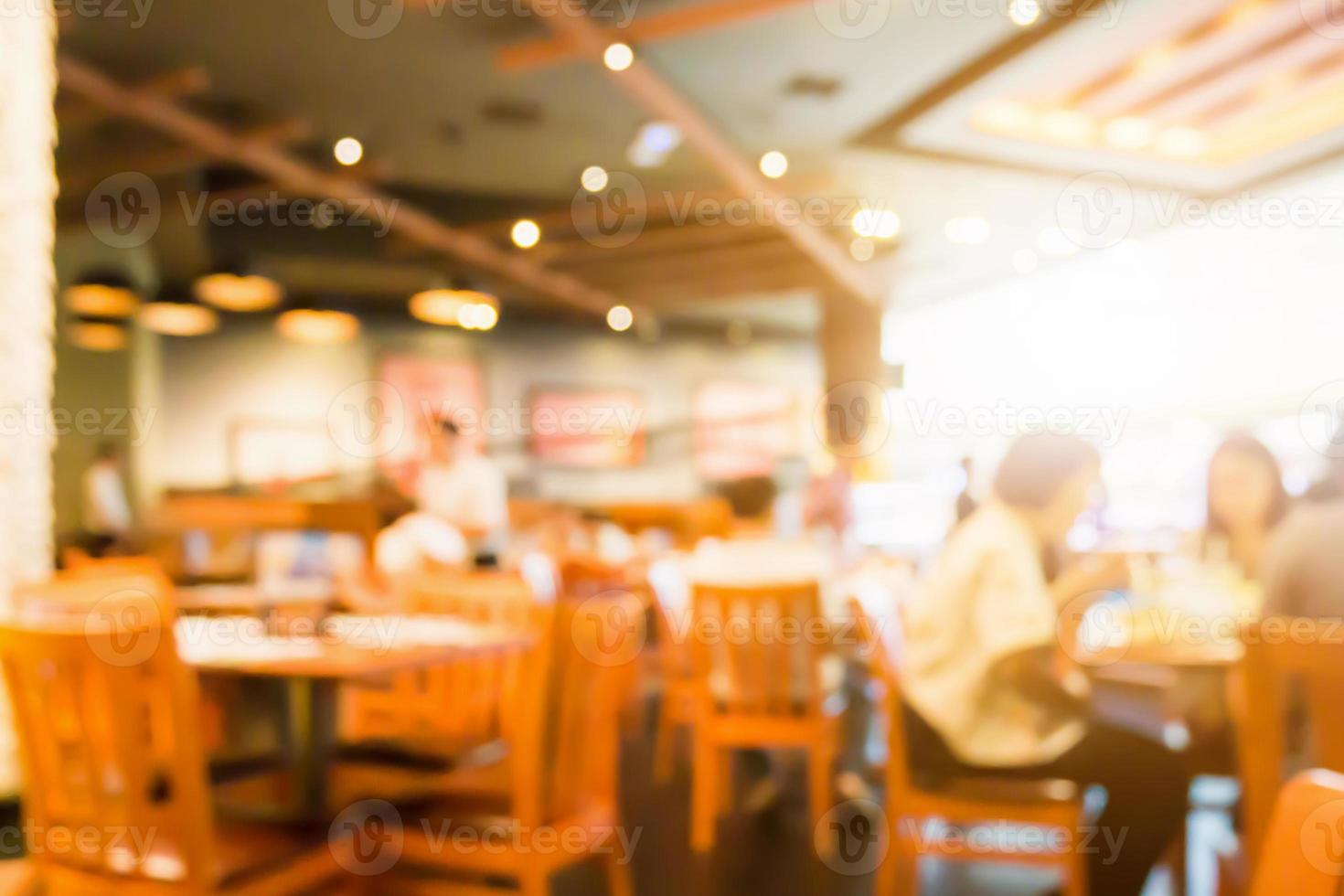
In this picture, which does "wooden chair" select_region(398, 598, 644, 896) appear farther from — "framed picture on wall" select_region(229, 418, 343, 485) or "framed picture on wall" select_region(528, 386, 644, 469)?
"framed picture on wall" select_region(528, 386, 644, 469)

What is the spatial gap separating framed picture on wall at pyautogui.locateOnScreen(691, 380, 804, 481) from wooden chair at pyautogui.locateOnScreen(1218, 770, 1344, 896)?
491 inches

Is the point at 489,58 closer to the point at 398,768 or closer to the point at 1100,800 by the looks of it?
the point at 398,768

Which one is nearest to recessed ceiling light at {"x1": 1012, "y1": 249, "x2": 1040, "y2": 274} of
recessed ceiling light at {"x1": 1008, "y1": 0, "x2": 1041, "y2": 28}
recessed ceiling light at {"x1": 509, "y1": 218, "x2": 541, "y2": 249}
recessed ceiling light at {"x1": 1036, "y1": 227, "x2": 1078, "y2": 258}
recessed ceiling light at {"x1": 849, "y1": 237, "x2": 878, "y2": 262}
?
recessed ceiling light at {"x1": 1036, "y1": 227, "x2": 1078, "y2": 258}

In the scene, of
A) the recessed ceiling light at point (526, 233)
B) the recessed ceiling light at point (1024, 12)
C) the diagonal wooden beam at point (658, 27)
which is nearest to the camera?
the diagonal wooden beam at point (658, 27)

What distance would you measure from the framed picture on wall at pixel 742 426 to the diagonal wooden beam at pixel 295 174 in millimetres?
3789

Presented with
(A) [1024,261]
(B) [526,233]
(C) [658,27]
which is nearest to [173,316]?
(B) [526,233]

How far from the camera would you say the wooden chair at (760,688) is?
3.42 meters

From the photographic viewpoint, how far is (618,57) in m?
4.63

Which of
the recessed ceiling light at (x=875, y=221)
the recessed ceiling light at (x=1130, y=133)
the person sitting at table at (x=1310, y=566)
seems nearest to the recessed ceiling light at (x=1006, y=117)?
the recessed ceiling light at (x=1130, y=133)

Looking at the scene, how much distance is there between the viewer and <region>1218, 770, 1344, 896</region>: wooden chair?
71 cm

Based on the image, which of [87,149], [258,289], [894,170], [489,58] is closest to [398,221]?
[258,289]

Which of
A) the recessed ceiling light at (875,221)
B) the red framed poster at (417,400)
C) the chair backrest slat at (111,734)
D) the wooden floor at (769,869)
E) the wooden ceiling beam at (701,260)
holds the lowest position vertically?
the wooden floor at (769,869)

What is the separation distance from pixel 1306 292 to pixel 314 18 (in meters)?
5.90

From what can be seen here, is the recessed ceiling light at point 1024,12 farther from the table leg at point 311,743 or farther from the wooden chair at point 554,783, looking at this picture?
the table leg at point 311,743
